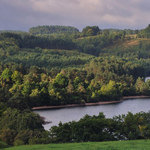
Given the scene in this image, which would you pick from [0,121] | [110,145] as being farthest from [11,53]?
[110,145]

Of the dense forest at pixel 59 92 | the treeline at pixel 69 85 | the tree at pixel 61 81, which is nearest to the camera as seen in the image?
the dense forest at pixel 59 92

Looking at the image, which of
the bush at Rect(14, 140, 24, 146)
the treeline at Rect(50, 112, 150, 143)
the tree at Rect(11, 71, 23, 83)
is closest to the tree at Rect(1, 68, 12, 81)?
Answer: the tree at Rect(11, 71, 23, 83)

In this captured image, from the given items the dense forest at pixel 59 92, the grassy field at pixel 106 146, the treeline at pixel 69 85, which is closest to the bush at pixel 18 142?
the dense forest at pixel 59 92

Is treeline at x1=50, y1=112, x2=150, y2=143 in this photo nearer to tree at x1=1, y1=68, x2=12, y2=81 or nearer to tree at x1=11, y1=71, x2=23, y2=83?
tree at x1=11, y1=71, x2=23, y2=83

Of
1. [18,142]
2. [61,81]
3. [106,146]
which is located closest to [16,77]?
[61,81]

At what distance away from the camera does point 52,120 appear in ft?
197

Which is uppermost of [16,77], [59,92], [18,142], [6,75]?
[6,75]

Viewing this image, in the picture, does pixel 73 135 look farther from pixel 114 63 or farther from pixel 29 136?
pixel 114 63

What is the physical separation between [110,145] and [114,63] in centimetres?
9272

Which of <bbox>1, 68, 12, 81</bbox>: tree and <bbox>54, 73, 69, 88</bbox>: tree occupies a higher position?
<bbox>1, 68, 12, 81</bbox>: tree

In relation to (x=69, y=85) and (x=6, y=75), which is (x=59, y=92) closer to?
(x=69, y=85)

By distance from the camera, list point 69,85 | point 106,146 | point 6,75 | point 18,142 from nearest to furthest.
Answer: point 106,146
point 18,142
point 69,85
point 6,75

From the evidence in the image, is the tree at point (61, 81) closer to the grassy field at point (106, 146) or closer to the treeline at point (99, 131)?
the treeline at point (99, 131)

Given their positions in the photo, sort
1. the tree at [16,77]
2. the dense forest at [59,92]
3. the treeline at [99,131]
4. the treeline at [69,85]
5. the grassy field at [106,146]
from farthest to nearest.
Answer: the tree at [16,77] < the treeline at [69,85] < the dense forest at [59,92] < the treeline at [99,131] < the grassy field at [106,146]
